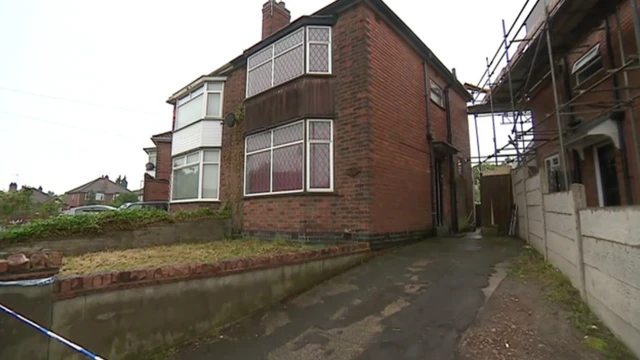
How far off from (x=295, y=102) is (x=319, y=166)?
76.2 inches

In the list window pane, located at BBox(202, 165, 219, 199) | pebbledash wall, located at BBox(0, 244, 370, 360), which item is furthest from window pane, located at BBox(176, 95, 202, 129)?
pebbledash wall, located at BBox(0, 244, 370, 360)

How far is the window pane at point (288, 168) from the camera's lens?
8.01 m

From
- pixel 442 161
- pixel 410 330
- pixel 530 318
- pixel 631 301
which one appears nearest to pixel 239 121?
pixel 442 161

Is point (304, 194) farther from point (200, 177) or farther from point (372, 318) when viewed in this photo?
point (200, 177)

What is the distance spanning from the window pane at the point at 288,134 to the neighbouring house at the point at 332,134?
1.2 inches

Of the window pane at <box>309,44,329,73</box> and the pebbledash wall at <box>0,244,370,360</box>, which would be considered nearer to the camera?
the pebbledash wall at <box>0,244,370,360</box>

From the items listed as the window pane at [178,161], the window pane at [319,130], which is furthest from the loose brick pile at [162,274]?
the window pane at [178,161]

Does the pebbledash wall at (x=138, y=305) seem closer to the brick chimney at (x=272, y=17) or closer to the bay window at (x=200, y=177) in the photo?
the bay window at (x=200, y=177)

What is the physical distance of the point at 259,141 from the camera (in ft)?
30.7

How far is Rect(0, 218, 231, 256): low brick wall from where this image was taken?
7036 mm

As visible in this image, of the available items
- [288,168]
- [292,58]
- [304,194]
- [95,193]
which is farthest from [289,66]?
[95,193]

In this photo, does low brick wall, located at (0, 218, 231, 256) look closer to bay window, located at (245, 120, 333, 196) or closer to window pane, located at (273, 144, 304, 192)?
bay window, located at (245, 120, 333, 196)

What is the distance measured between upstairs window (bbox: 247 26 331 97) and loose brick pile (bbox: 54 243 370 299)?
5.30 metres

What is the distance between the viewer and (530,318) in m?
3.62
